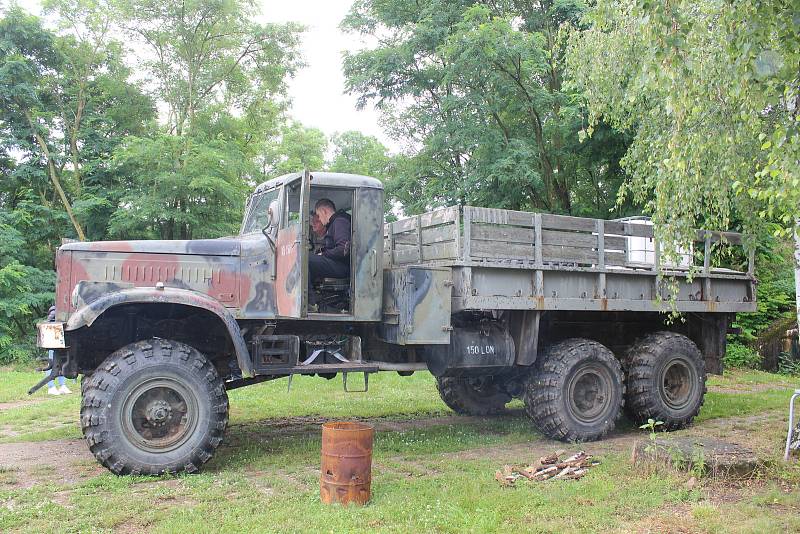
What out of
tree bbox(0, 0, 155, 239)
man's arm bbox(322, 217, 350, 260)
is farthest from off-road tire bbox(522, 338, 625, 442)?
tree bbox(0, 0, 155, 239)

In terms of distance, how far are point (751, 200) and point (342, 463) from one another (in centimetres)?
524

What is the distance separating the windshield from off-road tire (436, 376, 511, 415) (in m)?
3.43

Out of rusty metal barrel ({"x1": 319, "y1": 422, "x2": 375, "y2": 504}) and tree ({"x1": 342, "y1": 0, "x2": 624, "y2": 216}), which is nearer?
rusty metal barrel ({"x1": 319, "y1": 422, "x2": 375, "y2": 504})

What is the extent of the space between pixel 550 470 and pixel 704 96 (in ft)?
11.0

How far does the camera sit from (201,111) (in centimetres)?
2059

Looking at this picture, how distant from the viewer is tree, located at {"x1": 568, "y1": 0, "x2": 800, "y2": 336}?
4246mm

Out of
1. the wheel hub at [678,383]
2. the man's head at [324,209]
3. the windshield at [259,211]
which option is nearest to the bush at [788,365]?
the wheel hub at [678,383]

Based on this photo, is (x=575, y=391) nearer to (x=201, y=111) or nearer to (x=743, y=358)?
(x=743, y=358)

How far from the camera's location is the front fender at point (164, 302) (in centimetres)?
559

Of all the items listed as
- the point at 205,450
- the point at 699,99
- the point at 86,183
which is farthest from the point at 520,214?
the point at 86,183

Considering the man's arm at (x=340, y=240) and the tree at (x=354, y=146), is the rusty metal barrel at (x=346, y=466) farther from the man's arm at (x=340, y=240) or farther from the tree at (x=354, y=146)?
the tree at (x=354, y=146)

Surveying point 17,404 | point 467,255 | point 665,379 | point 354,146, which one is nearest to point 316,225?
point 467,255

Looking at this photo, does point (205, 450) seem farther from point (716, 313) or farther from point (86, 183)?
point (86, 183)

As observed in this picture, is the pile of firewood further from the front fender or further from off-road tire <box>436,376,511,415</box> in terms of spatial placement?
off-road tire <box>436,376,511,415</box>
